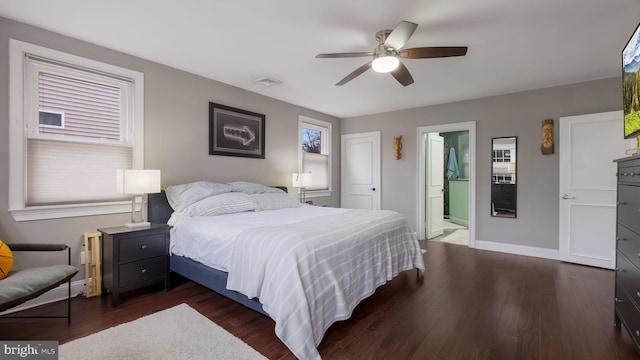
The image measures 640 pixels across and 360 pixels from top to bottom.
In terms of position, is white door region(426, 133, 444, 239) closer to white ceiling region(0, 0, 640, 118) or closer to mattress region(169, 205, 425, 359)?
white ceiling region(0, 0, 640, 118)

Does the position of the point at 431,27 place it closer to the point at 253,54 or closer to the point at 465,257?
the point at 253,54

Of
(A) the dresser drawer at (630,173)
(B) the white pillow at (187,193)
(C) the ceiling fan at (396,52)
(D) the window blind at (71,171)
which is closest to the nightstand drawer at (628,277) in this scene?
(A) the dresser drawer at (630,173)

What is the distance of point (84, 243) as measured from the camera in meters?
2.63

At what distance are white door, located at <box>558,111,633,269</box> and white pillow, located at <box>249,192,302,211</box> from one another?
3754 millimetres

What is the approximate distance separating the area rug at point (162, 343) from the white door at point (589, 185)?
14.2ft

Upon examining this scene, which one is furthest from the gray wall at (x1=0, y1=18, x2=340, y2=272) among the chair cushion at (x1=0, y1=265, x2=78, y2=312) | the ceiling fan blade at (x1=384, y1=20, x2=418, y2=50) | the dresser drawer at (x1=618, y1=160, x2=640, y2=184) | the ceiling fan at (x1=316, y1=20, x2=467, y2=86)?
the dresser drawer at (x1=618, y1=160, x2=640, y2=184)


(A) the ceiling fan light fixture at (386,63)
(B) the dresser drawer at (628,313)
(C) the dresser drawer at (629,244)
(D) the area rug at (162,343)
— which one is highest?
(A) the ceiling fan light fixture at (386,63)

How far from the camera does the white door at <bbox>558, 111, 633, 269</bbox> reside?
11.4ft

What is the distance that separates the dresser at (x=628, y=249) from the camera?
1.69 meters

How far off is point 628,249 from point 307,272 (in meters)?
2.16

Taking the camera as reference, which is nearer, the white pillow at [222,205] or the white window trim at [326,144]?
the white pillow at [222,205]

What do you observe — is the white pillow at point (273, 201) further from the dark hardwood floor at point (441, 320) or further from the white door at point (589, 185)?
the white door at point (589, 185)

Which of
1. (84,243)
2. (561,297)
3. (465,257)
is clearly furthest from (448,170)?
(84,243)

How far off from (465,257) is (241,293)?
10.9 feet
